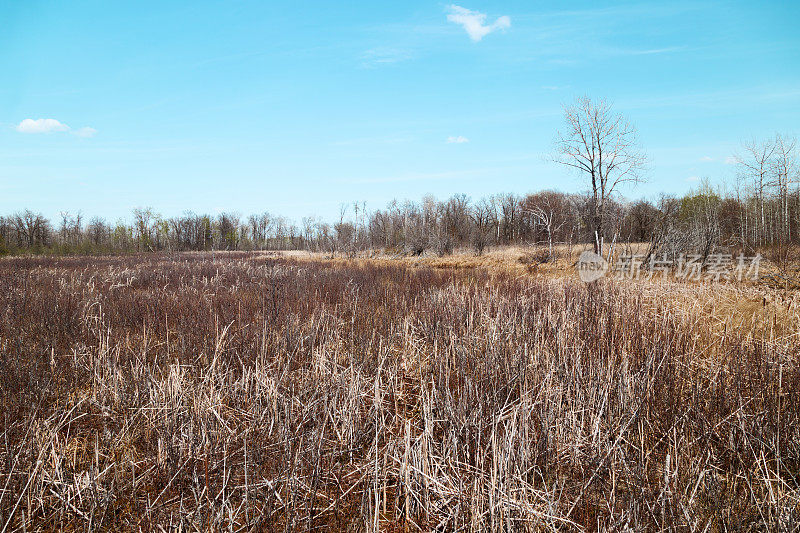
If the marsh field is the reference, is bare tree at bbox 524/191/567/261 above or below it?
above

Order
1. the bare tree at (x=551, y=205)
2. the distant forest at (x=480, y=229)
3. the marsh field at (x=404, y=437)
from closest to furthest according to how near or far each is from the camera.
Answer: the marsh field at (x=404, y=437), the distant forest at (x=480, y=229), the bare tree at (x=551, y=205)

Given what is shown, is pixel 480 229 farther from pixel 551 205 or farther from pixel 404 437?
pixel 404 437

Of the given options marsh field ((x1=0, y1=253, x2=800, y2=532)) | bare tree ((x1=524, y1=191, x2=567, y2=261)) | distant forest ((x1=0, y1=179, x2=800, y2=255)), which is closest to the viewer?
marsh field ((x1=0, y1=253, x2=800, y2=532))

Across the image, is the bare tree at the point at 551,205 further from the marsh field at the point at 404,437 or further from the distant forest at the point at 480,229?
the marsh field at the point at 404,437

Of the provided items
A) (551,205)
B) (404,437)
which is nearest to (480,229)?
(551,205)

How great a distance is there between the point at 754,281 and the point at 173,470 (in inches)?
505

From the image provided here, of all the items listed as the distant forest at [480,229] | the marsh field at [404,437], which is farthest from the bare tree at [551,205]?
the marsh field at [404,437]

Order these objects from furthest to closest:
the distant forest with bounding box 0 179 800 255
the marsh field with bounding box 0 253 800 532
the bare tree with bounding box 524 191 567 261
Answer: the bare tree with bounding box 524 191 567 261
the distant forest with bounding box 0 179 800 255
the marsh field with bounding box 0 253 800 532

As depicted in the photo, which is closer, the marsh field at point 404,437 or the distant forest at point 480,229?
the marsh field at point 404,437

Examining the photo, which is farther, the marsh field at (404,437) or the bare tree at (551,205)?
the bare tree at (551,205)

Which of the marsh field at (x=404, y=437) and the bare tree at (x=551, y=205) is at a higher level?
the bare tree at (x=551, y=205)

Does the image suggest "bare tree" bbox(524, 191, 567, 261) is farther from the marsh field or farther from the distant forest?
the marsh field

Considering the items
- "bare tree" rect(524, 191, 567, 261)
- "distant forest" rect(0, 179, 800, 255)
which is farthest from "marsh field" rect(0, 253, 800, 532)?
"bare tree" rect(524, 191, 567, 261)

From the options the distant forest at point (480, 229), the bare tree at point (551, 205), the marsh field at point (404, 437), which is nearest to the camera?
the marsh field at point (404, 437)
